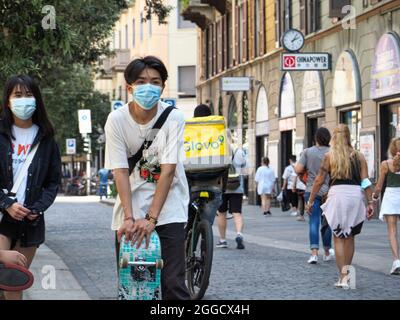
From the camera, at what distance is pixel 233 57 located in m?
41.6

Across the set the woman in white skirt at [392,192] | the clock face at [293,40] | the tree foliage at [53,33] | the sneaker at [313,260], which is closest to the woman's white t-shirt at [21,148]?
the tree foliage at [53,33]

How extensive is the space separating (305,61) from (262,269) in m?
14.5

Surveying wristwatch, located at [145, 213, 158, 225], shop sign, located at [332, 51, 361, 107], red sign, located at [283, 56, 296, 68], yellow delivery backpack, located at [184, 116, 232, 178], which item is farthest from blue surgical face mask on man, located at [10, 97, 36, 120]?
shop sign, located at [332, 51, 361, 107]

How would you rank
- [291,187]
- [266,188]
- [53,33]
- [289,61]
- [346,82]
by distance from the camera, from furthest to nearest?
[266,188]
[291,187]
[346,82]
[289,61]
[53,33]

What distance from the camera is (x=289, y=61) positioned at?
25.3 meters

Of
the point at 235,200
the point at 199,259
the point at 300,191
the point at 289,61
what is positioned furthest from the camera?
the point at 300,191

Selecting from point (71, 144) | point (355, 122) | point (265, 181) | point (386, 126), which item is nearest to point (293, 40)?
point (355, 122)

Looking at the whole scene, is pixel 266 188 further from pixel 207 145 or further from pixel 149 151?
pixel 149 151

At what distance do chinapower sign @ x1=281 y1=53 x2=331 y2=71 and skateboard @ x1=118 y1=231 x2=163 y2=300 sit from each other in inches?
792

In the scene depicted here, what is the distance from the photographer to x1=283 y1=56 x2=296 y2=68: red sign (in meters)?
25.3

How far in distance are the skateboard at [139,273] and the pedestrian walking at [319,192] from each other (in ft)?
24.0

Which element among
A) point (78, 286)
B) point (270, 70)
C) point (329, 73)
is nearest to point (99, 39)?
point (329, 73)

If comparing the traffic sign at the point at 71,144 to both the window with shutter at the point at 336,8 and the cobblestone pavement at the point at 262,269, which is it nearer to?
the window with shutter at the point at 336,8

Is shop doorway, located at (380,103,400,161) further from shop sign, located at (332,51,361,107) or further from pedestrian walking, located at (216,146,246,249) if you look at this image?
pedestrian walking, located at (216,146,246,249)
